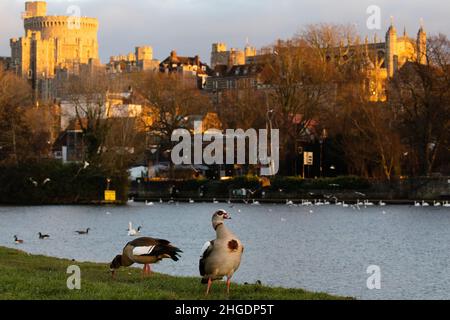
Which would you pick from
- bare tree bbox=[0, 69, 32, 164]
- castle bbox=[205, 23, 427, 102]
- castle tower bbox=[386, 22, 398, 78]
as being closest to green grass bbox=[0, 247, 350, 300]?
bare tree bbox=[0, 69, 32, 164]

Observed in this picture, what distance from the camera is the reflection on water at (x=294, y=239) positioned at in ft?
95.5

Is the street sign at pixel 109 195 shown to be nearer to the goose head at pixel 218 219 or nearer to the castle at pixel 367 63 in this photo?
the castle at pixel 367 63

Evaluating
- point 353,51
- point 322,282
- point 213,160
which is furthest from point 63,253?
point 353,51

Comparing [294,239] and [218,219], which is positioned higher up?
[218,219]

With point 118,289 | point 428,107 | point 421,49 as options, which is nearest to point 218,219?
point 118,289

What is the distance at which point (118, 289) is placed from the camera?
1706cm

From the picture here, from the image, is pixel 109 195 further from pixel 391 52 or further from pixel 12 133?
pixel 391 52

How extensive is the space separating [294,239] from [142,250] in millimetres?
27165

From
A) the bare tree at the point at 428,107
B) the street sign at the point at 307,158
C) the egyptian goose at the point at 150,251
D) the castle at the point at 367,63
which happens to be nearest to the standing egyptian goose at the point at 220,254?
the egyptian goose at the point at 150,251

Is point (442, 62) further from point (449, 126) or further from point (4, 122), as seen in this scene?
point (4, 122)

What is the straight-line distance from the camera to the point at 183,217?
65625 millimetres

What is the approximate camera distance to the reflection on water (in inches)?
1145

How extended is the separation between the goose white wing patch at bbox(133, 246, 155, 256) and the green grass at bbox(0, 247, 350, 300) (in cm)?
50

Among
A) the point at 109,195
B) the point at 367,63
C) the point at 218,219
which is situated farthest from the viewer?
the point at 367,63
